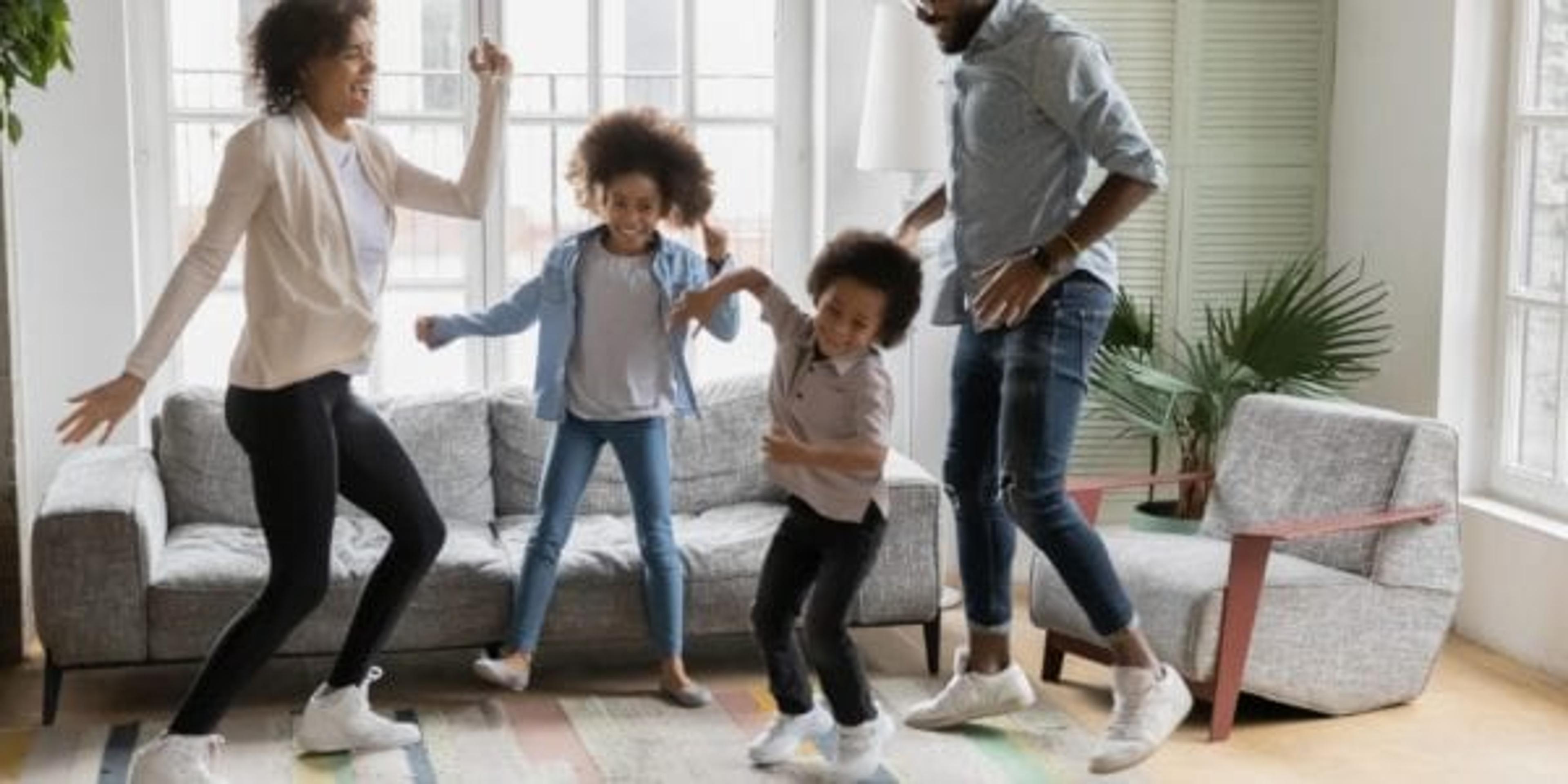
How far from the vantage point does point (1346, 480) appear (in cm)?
475

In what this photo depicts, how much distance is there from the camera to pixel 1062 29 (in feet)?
12.7

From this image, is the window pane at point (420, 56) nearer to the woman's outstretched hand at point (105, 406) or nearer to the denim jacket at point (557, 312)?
the denim jacket at point (557, 312)

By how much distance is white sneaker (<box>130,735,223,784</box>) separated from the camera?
377cm

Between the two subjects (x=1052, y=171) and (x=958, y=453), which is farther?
(x=958, y=453)

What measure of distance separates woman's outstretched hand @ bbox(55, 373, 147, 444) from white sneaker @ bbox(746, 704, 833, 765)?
4.50ft

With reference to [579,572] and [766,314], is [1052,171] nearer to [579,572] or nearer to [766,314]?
[766,314]

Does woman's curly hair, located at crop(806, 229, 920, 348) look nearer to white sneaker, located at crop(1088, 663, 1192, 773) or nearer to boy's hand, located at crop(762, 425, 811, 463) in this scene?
boy's hand, located at crop(762, 425, 811, 463)

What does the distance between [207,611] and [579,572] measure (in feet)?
2.57

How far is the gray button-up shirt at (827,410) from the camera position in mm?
3953

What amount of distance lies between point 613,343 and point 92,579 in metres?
1.17

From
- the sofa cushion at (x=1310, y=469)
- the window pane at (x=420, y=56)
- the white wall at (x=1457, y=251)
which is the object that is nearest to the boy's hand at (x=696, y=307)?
the sofa cushion at (x=1310, y=469)

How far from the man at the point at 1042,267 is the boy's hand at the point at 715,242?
55 cm

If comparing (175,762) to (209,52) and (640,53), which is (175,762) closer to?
(209,52)

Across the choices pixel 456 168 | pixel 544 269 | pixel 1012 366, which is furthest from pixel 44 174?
pixel 1012 366
